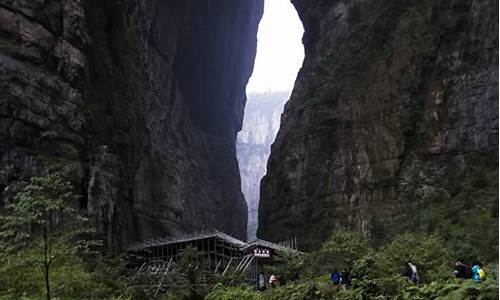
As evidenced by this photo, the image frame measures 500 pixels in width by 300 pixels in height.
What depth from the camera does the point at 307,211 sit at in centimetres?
5334

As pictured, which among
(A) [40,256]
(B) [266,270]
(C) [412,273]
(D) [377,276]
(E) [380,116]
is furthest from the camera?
(E) [380,116]

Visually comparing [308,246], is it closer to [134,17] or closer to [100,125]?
[100,125]

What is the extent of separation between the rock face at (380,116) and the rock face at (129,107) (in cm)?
1442

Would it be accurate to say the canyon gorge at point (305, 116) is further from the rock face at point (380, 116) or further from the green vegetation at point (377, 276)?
the green vegetation at point (377, 276)

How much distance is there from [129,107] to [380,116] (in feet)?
67.6

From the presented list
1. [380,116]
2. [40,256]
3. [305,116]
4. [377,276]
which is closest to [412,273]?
[377,276]

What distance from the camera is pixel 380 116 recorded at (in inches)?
1972

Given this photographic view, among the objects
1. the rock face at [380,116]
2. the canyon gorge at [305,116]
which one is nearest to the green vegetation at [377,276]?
the canyon gorge at [305,116]

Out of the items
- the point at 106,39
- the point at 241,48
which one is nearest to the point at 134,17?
the point at 106,39

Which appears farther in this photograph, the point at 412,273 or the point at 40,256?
the point at 412,273

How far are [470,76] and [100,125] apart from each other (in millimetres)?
26549

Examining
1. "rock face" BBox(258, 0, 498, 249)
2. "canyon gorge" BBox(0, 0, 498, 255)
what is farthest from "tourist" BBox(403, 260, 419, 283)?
"rock face" BBox(258, 0, 498, 249)

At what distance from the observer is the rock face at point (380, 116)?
4338 centimetres

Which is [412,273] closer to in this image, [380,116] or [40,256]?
[40,256]
